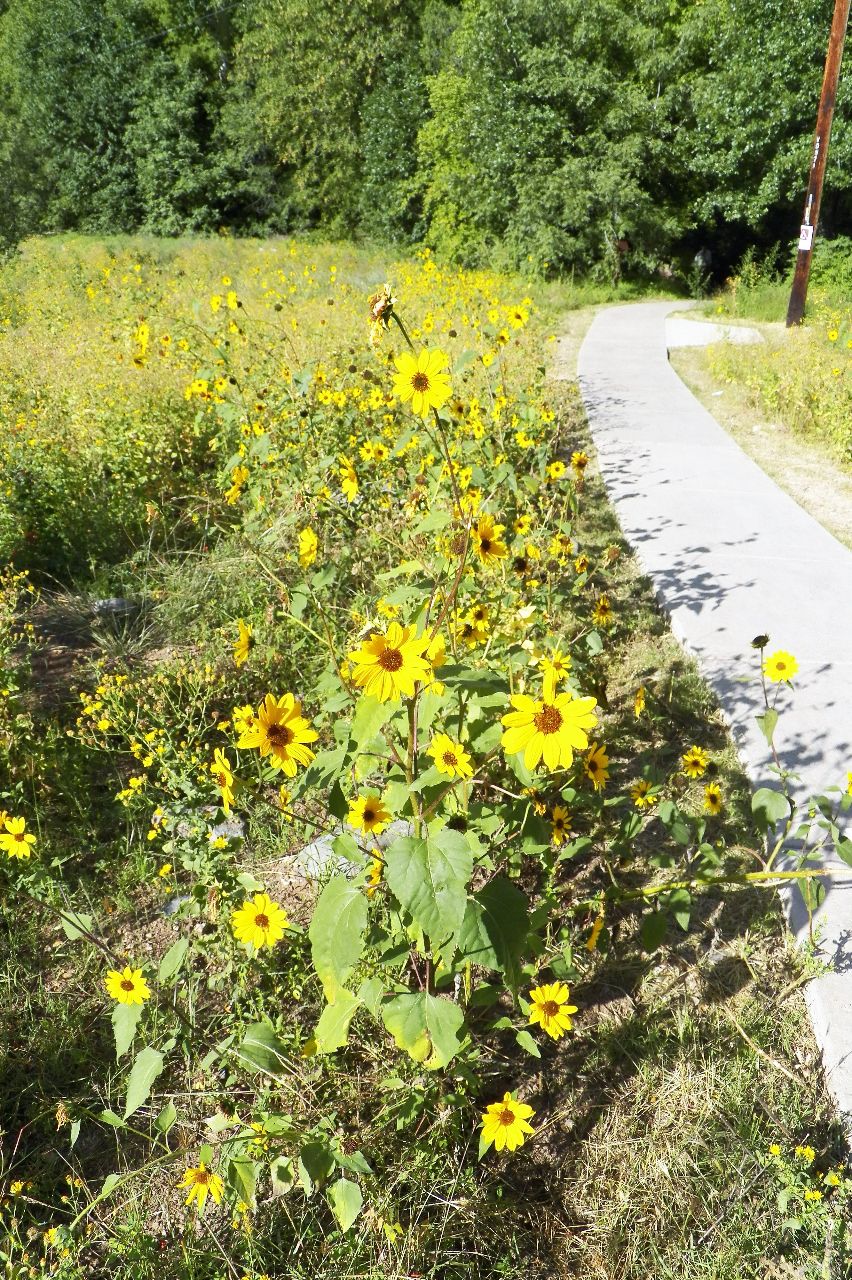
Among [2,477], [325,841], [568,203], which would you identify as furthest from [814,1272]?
[568,203]

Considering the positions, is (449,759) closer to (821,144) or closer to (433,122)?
(821,144)

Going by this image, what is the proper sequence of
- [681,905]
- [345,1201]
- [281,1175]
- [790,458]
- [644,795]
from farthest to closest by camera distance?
[790,458], [644,795], [681,905], [281,1175], [345,1201]

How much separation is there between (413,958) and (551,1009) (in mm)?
294

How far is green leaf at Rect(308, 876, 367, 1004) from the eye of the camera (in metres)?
1.13

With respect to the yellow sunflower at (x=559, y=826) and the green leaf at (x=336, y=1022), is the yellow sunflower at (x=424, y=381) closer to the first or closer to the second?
the yellow sunflower at (x=559, y=826)

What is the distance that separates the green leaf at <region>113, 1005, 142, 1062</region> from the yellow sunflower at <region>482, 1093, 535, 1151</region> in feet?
2.12

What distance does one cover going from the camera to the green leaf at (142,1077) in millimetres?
1287

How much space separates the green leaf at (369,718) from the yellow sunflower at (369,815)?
1.06 ft

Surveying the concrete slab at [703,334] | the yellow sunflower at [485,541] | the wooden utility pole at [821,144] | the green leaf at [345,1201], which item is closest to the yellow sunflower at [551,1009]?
the green leaf at [345,1201]

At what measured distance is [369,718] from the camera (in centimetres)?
110

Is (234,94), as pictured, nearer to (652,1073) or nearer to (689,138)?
(689,138)

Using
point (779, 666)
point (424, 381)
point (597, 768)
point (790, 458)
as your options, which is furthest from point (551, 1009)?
point (790, 458)

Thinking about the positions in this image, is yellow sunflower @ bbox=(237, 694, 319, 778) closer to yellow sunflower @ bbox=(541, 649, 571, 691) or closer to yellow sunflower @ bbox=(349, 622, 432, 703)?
yellow sunflower @ bbox=(349, 622, 432, 703)

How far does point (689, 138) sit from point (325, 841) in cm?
1622
